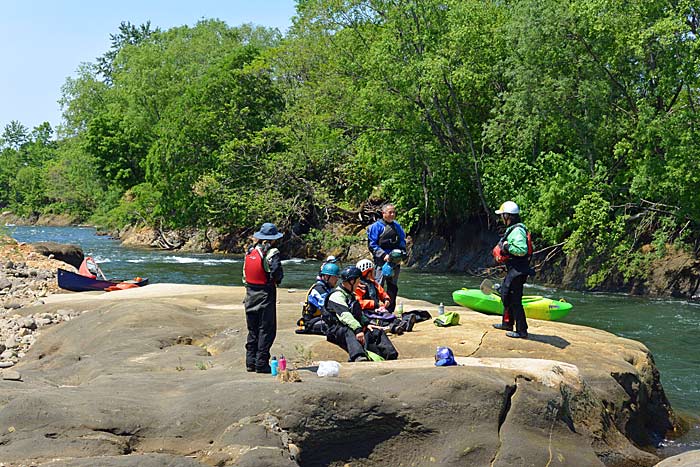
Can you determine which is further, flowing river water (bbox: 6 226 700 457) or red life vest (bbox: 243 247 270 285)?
flowing river water (bbox: 6 226 700 457)

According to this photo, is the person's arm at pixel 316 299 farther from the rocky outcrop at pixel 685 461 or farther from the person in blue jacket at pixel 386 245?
the rocky outcrop at pixel 685 461

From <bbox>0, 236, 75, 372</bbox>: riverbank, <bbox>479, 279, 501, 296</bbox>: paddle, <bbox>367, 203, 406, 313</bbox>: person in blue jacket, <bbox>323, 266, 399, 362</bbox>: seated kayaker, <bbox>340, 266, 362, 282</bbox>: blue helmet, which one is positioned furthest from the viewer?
<bbox>0, 236, 75, 372</bbox>: riverbank

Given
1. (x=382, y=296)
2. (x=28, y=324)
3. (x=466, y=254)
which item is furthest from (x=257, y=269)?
(x=466, y=254)

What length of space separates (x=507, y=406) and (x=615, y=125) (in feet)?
57.5

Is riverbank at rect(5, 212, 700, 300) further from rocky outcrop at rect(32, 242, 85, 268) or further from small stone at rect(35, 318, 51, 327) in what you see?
small stone at rect(35, 318, 51, 327)

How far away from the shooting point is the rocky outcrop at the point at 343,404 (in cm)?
600

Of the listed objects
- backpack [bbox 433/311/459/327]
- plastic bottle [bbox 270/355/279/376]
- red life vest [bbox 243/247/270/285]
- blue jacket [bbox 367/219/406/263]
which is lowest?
plastic bottle [bbox 270/355/279/376]

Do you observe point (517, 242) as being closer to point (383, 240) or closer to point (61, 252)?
point (383, 240)

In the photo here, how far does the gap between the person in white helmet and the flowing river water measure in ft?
7.27

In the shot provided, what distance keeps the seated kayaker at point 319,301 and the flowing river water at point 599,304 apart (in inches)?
167

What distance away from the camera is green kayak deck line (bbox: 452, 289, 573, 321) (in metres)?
12.6

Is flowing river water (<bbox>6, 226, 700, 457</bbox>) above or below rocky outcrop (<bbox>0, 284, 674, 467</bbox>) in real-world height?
below

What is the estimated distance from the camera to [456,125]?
28641mm

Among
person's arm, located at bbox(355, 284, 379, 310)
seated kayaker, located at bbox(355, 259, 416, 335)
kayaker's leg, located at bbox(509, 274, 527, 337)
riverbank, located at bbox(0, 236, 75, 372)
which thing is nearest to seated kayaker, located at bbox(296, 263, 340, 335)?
seated kayaker, located at bbox(355, 259, 416, 335)
